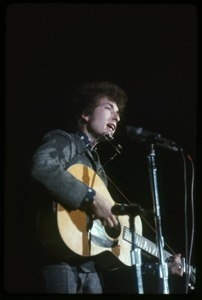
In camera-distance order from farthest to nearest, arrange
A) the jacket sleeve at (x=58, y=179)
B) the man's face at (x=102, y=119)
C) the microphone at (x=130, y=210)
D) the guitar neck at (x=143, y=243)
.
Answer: the man's face at (x=102, y=119), the guitar neck at (x=143, y=243), the jacket sleeve at (x=58, y=179), the microphone at (x=130, y=210)

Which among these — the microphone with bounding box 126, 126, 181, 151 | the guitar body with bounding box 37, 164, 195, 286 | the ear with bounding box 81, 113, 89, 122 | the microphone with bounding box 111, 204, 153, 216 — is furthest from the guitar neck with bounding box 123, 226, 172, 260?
the ear with bounding box 81, 113, 89, 122

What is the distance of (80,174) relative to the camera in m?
2.97

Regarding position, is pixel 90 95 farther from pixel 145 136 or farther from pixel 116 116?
pixel 145 136

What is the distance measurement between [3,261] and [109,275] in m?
0.51

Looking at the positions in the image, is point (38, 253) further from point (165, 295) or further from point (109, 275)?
point (165, 295)

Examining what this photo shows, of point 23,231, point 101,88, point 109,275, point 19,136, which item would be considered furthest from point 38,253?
point 101,88

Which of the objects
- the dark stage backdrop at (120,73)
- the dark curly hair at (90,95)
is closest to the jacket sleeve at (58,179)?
the dark stage backdrop at (120,73)

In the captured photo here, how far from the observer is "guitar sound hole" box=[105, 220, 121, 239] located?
117 inches

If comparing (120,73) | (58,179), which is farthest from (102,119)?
(58,179)

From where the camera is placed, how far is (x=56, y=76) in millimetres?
3170

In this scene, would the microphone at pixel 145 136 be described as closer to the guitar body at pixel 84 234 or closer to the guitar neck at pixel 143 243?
the guitar body at pixel 84 234

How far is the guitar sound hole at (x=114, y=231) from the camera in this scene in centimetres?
297

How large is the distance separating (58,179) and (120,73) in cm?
68

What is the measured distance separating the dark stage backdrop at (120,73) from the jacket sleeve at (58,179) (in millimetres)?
190
